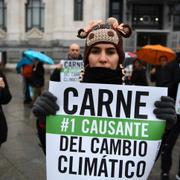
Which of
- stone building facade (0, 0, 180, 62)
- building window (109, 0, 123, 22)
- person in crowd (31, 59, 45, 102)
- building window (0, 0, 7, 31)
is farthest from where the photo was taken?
building window (109, 0, 123, 22)

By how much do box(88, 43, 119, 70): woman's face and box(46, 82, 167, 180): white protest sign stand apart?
0.41 feet

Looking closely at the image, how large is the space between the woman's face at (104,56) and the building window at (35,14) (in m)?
32.3

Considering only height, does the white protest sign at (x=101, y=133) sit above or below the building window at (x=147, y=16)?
below

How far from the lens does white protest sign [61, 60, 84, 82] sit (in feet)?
27.2

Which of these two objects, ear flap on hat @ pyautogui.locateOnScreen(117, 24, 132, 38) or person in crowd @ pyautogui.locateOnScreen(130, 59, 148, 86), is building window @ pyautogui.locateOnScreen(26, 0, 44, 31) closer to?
person in crowd @ pyautogui.locateOnScreen(130, 59, 148, 86)

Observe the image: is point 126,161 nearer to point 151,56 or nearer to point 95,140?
point 95,140

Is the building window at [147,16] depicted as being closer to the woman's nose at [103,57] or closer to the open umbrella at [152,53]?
the open umbrella at [152,53]

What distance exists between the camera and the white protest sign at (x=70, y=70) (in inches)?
327

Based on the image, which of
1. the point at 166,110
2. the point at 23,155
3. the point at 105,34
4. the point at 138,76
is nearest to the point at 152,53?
the point at 138,76

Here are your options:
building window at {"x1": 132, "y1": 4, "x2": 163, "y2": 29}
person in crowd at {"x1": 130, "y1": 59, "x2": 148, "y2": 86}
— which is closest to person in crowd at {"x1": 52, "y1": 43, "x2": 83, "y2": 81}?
person in crowd at {"x1": 130, "y1": 59, "x2": 148, "y2": 86}

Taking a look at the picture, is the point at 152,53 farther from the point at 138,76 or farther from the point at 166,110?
the point at 166,110

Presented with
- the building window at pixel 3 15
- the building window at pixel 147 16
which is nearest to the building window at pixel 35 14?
the building window at pixel 3 15

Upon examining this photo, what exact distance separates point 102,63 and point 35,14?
108 ft

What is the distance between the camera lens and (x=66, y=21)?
108ft
